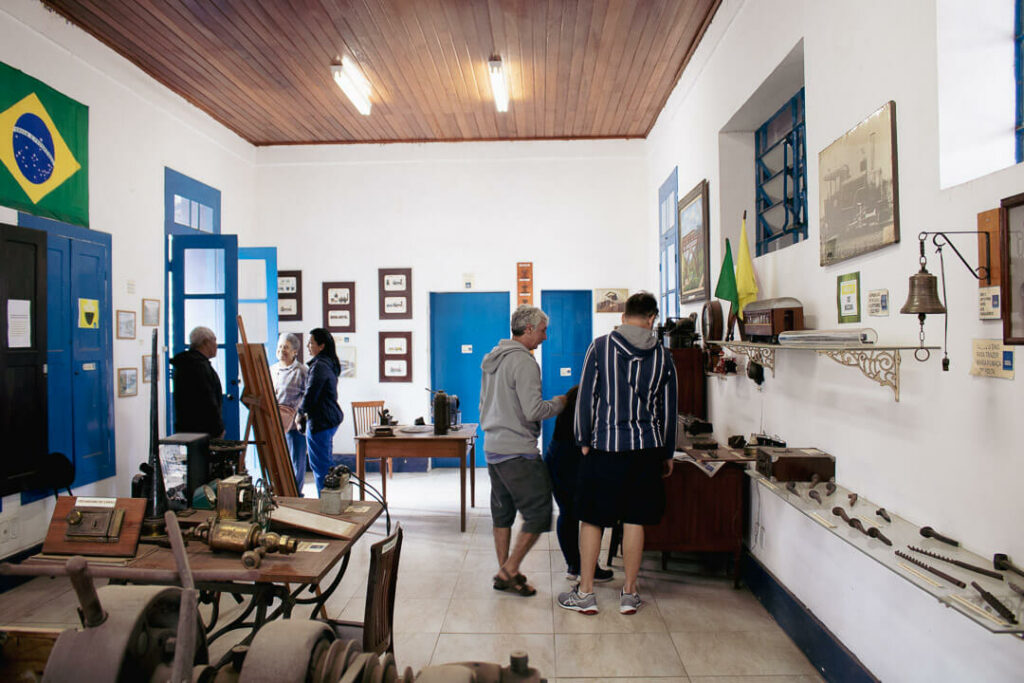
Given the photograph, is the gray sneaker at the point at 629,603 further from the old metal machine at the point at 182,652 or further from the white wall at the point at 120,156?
the white wall at the point at 120,156

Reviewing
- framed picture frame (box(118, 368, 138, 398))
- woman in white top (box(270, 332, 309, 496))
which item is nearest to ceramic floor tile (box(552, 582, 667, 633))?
woman in white top (box(270, 332, 309, 496))

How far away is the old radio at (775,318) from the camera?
3100mm

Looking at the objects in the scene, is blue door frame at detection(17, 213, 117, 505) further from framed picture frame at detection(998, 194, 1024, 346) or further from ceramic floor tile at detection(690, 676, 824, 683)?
framed picture frame at detection(998, 194, 1024, 346)

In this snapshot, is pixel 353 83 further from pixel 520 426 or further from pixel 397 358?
pixel 520 426

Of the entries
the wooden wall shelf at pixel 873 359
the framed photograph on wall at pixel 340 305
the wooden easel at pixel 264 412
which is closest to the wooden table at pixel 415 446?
the wooden easel at pixel 264 412

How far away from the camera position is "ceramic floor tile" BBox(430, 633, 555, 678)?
119 inches

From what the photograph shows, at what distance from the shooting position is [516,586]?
149 inches

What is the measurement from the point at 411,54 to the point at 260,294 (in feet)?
11.9

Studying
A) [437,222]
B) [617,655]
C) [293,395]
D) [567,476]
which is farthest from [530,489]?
[437,222]

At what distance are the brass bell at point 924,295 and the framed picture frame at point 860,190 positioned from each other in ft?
1.64

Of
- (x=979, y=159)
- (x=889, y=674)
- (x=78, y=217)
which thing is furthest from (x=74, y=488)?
(x=979, y=159)

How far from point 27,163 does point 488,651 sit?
171 inches

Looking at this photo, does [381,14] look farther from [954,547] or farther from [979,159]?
[954,547]

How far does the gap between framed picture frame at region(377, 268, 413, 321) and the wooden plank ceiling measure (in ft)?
5.67
